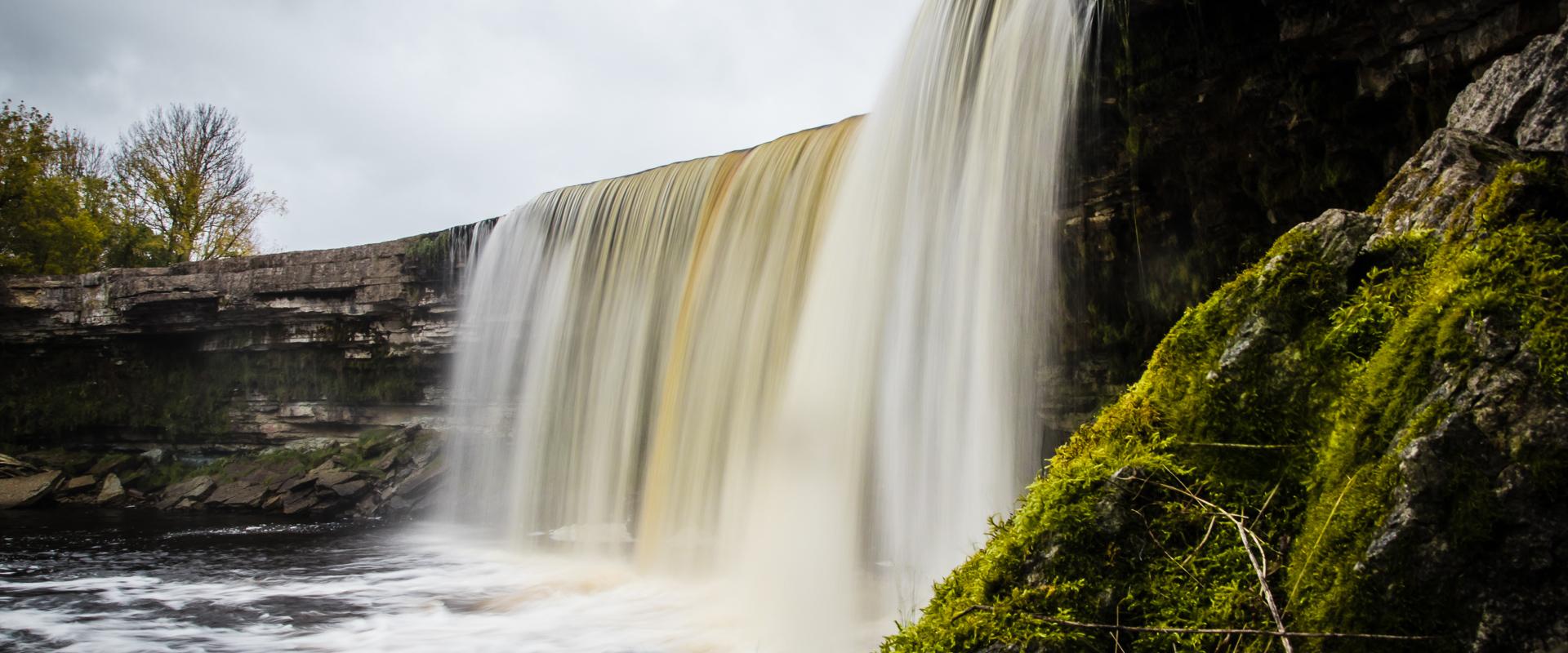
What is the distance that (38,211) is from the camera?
26.0 m

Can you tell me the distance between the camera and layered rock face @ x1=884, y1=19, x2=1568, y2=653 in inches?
79.2

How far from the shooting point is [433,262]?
19797mm

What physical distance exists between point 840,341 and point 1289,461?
730 cm

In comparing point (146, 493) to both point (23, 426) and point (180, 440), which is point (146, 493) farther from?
point (23, 426)

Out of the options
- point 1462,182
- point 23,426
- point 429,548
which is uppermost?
point 1462,182

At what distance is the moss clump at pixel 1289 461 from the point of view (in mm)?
2133

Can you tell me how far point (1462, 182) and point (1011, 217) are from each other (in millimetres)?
5408

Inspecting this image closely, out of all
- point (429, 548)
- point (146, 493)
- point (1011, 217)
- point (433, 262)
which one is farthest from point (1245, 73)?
point (146, 493)

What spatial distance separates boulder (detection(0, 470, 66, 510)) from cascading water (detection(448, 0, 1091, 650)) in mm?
13669

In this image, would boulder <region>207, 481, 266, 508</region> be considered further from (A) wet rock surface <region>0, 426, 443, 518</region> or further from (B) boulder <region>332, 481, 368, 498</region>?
(B) boulder <region>332, 481, 368, 498</region>

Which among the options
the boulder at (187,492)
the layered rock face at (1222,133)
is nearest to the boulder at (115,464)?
the boulder at (187,492)

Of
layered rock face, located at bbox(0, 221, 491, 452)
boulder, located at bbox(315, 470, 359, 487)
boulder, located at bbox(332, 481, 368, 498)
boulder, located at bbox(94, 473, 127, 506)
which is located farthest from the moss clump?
boulder, located at bbox(94, 473, 127, 506)

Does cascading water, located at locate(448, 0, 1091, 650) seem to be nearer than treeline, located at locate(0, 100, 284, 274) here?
Yes

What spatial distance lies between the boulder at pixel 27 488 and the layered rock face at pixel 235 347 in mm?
2682
